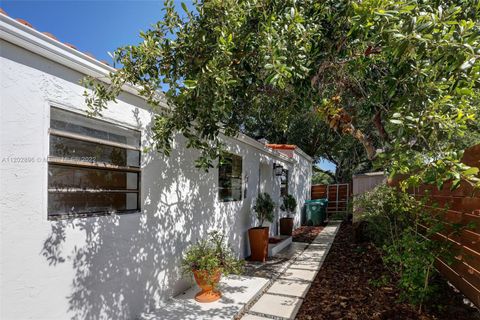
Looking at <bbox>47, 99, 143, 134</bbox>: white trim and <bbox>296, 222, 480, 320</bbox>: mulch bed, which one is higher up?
<bbox>47, 99, 143, 134</bbox>: white trim

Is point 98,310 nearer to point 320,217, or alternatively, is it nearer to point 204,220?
point 204,220

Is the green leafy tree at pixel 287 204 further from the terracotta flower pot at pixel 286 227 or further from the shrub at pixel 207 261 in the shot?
the shrub at pixel 207 261

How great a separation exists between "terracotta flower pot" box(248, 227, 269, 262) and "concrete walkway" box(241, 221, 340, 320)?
0.52 metres

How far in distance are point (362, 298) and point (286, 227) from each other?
5.92 metres

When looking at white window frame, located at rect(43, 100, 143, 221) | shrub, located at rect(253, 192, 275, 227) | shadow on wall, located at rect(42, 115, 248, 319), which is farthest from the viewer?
shrub, located at rect(253, 192, 275, 227)

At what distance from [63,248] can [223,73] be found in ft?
8.21

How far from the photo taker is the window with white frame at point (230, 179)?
666 cm

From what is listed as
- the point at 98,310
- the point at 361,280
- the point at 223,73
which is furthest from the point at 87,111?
the point at 361,280

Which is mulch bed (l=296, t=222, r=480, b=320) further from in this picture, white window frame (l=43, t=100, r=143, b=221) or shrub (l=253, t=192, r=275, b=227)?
white window frame (l=43, t=100, r=143, b=221)

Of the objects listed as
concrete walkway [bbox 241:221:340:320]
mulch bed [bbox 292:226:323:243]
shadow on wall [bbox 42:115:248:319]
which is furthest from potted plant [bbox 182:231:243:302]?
mulch bed [bbox 292:226:323:243]

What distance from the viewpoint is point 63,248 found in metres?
3.08

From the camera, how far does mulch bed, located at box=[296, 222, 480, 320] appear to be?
3844 mm

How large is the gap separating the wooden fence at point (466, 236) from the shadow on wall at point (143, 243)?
12.5ft

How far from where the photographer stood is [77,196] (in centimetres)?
337
